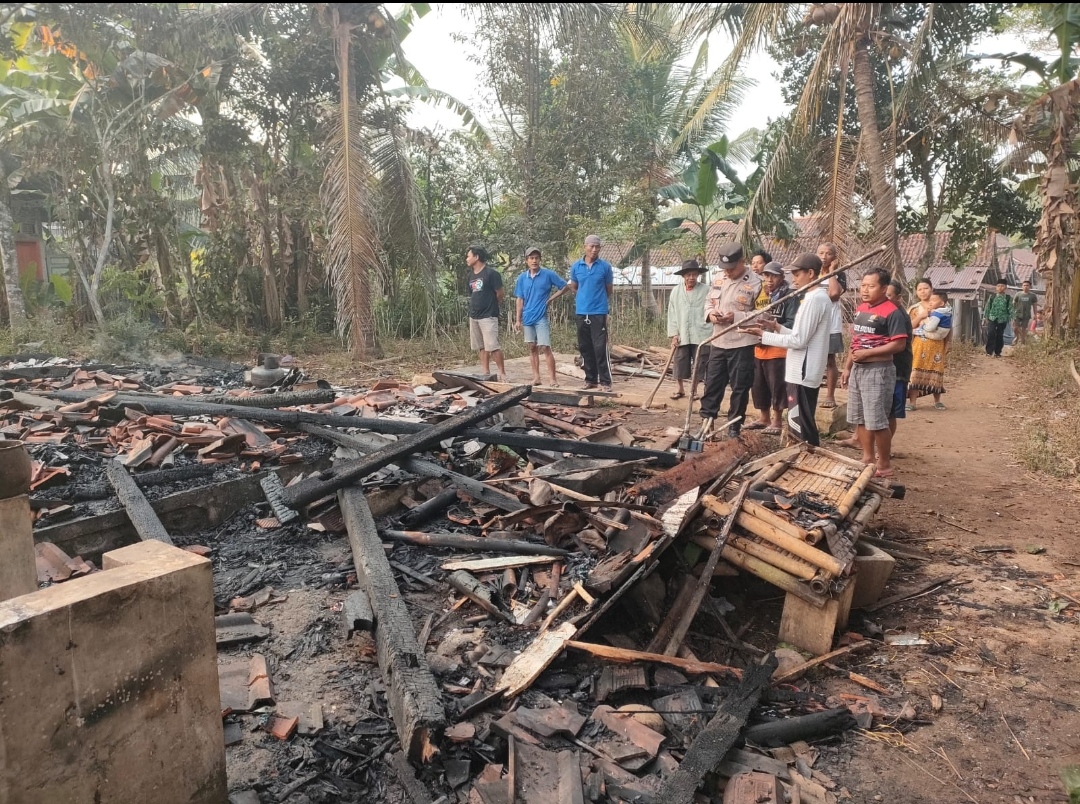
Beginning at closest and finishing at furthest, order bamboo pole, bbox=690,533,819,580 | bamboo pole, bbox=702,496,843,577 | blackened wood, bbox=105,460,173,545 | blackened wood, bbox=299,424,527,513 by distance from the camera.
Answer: bamboo pole, bbox=702,496,843,577 < bamboo pole, bbox=690,533,819,580 < blackened wood, bbox=105,460,173,545 < blackened wood, bbox=299,424,527,513

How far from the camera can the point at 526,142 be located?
48.2 feet

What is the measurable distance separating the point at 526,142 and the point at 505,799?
45.7 ft

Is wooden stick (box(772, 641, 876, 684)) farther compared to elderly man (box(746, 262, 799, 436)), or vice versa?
elderly man (box(746, 262, 799, 436))

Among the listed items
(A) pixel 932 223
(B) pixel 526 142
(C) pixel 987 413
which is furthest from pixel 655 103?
(C) pixel 987 413

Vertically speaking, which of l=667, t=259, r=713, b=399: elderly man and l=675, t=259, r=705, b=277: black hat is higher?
Answer: l=675, t=259, r=705, b=277: black hat

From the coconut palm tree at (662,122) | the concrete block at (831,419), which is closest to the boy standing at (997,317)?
the coconut palm tree at (662,122)

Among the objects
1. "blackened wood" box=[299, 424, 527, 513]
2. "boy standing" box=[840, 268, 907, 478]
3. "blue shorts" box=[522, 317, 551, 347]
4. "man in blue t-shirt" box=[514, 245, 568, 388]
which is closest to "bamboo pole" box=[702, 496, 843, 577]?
"blackened wood" box=[299, 424, 527, 513]

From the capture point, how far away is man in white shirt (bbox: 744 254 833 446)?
5688 millimetres

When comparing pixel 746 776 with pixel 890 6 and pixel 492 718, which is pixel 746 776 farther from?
pixel 890 6

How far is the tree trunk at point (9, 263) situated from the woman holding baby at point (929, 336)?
14653 mm

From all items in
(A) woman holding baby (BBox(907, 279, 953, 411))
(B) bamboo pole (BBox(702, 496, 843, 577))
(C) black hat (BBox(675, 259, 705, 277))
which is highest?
(C) black hat (BBox(675, 259, 705, 277))

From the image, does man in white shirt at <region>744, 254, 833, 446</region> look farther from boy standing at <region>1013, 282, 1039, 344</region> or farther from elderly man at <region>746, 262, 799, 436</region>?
boy standing at <region>1013, 282, 1039, 344</region>

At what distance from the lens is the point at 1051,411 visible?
9.36 m

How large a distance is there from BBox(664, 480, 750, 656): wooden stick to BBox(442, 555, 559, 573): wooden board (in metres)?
0.85
